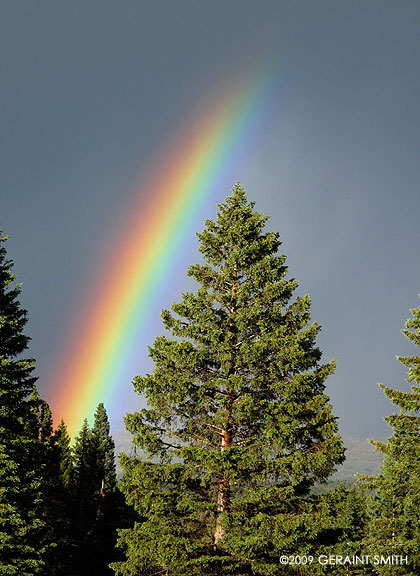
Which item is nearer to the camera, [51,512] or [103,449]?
[51,512]

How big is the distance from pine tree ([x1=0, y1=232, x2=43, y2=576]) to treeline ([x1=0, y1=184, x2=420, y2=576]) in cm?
9

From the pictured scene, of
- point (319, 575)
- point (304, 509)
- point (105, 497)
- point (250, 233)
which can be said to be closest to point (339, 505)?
point (304, 509)

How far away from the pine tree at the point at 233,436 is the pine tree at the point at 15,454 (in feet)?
20.3

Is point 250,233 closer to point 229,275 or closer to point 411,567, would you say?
point 229,275

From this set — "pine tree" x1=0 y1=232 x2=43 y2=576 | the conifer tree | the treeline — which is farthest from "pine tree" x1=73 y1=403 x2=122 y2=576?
the treeline

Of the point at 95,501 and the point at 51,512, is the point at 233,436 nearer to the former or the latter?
the point at 51,512

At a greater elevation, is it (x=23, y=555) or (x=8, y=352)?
(x=8, y=352)

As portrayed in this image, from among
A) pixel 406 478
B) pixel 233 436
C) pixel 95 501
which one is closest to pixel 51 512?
pixel 233 436

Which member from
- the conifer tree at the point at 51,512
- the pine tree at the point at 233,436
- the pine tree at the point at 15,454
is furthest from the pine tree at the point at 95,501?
the pine tree at the point at 233,436

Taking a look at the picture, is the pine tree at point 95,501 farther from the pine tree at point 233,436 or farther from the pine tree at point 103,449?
the pine tree at point 233,436

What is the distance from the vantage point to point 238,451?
1109 cm

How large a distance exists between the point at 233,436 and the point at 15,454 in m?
9.91

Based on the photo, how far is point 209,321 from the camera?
12938mm

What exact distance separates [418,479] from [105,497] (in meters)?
45.7
